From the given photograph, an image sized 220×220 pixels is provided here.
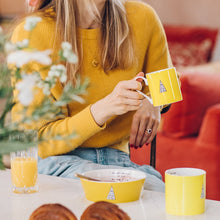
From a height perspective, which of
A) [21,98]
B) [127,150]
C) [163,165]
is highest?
[21,98]

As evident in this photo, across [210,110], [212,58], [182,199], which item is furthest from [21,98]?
[212,58]

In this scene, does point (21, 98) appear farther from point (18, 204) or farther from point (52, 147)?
point (52, 147)

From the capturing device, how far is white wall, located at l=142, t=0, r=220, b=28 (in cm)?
402

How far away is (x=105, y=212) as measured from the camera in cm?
72

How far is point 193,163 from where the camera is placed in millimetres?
2438

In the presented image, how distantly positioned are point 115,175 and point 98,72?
47cm

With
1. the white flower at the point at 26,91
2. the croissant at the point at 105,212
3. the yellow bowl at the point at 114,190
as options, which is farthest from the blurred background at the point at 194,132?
the white flower at the point at 26,91

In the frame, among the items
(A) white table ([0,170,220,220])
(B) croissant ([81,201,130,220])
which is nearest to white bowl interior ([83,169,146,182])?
(A) white table ([0,170,220,220])

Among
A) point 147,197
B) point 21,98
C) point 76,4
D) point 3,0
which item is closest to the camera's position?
point 21,98

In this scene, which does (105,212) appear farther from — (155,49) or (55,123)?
(155,49)

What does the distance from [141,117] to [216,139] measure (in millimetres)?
1060

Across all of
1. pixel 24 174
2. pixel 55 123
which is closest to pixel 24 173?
pixel 24 174

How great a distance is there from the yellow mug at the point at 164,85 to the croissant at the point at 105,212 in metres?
0.39

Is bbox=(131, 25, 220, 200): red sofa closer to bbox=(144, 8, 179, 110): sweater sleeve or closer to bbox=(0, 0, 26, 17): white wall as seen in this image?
bbox=(144, 8, 179, 110): sweater sleeve
